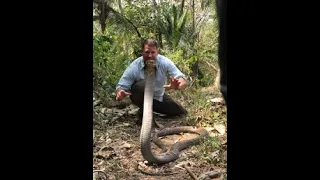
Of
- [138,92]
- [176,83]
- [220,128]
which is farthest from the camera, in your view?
[220,128]

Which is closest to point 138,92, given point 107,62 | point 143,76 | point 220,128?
point 143,76

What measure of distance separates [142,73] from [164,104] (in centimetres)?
25

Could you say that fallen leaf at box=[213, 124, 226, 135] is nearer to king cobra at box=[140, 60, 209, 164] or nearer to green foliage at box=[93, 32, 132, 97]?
king cobra at box=[140, 60, 209, 164]

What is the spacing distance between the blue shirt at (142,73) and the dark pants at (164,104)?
8 centimetres

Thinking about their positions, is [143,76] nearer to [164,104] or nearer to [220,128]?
[164,104]

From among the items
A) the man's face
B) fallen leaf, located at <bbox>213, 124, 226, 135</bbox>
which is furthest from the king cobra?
fallen leaf, located at <bbox>213, 124, 226, 135</bbox>

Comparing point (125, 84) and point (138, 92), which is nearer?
point (125, 84)

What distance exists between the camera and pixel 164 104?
154 cm

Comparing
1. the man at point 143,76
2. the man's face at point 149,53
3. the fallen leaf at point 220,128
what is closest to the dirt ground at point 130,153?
the fallen leaf at point 220,128

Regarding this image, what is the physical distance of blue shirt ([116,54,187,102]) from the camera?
1.30 metres

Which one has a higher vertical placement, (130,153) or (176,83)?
(176,83)

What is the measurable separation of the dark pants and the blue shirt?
82mm

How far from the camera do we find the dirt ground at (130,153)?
132cm
